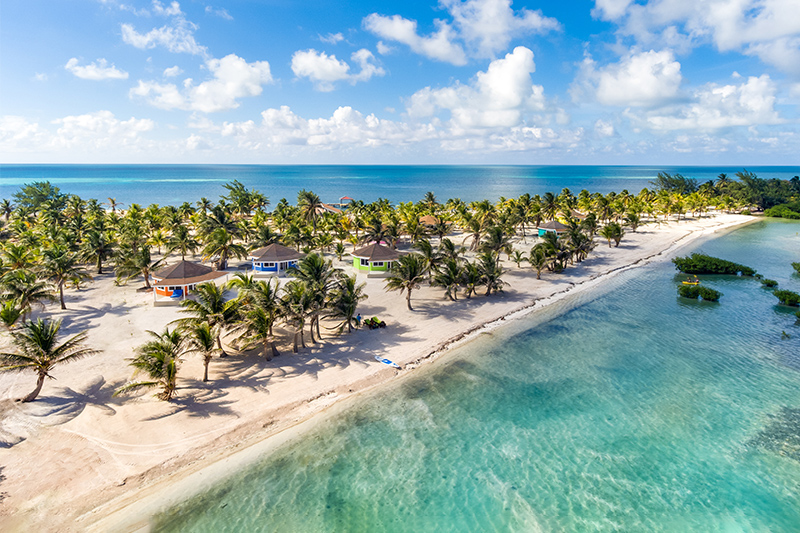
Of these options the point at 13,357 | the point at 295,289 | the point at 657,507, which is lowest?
the point at 657,507

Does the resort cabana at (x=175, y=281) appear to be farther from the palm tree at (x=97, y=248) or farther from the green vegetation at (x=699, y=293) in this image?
the green vegetation at (x=699, y=293)

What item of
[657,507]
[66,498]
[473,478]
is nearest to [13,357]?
[66,498]

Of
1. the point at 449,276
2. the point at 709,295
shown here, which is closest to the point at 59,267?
the point at 449,276

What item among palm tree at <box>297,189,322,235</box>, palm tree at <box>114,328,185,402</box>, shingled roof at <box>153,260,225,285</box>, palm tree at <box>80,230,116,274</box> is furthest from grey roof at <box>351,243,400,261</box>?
palm tree at <box>80,230,116,274</box>

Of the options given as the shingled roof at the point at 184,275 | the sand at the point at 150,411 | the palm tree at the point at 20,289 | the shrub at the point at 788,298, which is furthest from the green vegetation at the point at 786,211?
the palm tree at the point at 20,289

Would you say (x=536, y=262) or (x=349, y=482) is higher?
(x=536, y=262)

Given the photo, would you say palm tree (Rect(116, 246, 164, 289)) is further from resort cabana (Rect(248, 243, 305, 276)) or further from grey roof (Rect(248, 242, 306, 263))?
resort cabana (Rect(248, 243, 305, 276))

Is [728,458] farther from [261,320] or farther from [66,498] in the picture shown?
[66,498]
